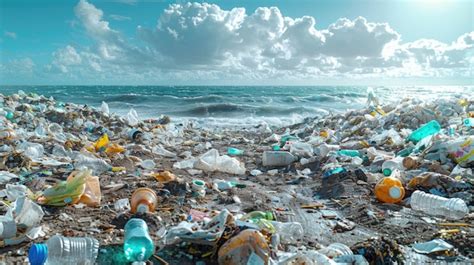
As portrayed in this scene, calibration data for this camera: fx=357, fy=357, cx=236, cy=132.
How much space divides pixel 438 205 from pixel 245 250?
1923 millimetres

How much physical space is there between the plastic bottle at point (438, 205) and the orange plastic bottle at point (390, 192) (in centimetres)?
11

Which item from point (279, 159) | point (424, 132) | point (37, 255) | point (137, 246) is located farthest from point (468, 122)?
point (37, 255)

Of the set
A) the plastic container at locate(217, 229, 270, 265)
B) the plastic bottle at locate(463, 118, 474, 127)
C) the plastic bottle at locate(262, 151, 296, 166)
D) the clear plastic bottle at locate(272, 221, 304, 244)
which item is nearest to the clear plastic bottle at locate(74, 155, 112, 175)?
the plastic bottle at locate(262, 151, 296, 166)

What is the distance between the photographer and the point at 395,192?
3.12 meters

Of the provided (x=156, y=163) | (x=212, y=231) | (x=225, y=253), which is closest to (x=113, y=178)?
(x=156, y=163)

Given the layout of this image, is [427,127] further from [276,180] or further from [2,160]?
[2,160]

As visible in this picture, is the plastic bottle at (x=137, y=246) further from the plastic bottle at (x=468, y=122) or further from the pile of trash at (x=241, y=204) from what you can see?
the plastic bottle at (x=468, y=122)

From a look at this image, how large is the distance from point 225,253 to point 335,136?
18.0 feet

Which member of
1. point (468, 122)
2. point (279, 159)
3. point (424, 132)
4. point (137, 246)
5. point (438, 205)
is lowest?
point (279, 159)

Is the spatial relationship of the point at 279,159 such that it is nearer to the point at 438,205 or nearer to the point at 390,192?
the point at 390,192

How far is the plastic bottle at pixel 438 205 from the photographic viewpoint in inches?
109

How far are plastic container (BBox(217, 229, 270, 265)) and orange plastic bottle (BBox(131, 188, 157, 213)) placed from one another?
89 cm

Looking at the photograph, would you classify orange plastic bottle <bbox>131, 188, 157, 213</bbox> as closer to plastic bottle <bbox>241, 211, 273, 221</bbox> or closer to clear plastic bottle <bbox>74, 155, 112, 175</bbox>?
plastic bottle <bbox>241, 211, 273, 221</bbox>

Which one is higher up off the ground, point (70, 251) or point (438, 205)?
point (70, 251)
